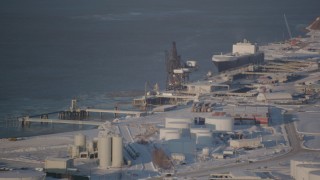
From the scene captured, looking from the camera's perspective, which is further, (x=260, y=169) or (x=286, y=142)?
(x=286, y=142)

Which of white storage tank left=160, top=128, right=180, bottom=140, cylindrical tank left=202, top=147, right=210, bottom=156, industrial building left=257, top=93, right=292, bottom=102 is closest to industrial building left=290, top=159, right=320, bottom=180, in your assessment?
cylindrical tank left=202, top=147, right=210, bottom=156

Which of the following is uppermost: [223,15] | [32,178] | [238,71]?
[223,15]

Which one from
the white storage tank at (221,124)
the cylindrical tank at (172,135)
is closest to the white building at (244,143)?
the cylindrical tank at (172,135)

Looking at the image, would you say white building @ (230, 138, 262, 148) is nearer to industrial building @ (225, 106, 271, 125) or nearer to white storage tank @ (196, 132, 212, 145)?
white storage tank @ (196, 132, 212, 145)

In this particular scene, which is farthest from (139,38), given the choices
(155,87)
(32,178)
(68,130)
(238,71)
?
(32,178)

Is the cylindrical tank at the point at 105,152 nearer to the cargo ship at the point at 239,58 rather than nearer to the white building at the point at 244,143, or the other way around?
the white building at the point at 244,143

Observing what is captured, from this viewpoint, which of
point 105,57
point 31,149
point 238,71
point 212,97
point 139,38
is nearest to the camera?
point 31,149

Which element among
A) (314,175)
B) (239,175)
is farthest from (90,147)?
(314,175)

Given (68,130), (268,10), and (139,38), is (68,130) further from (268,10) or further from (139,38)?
(268,10)
